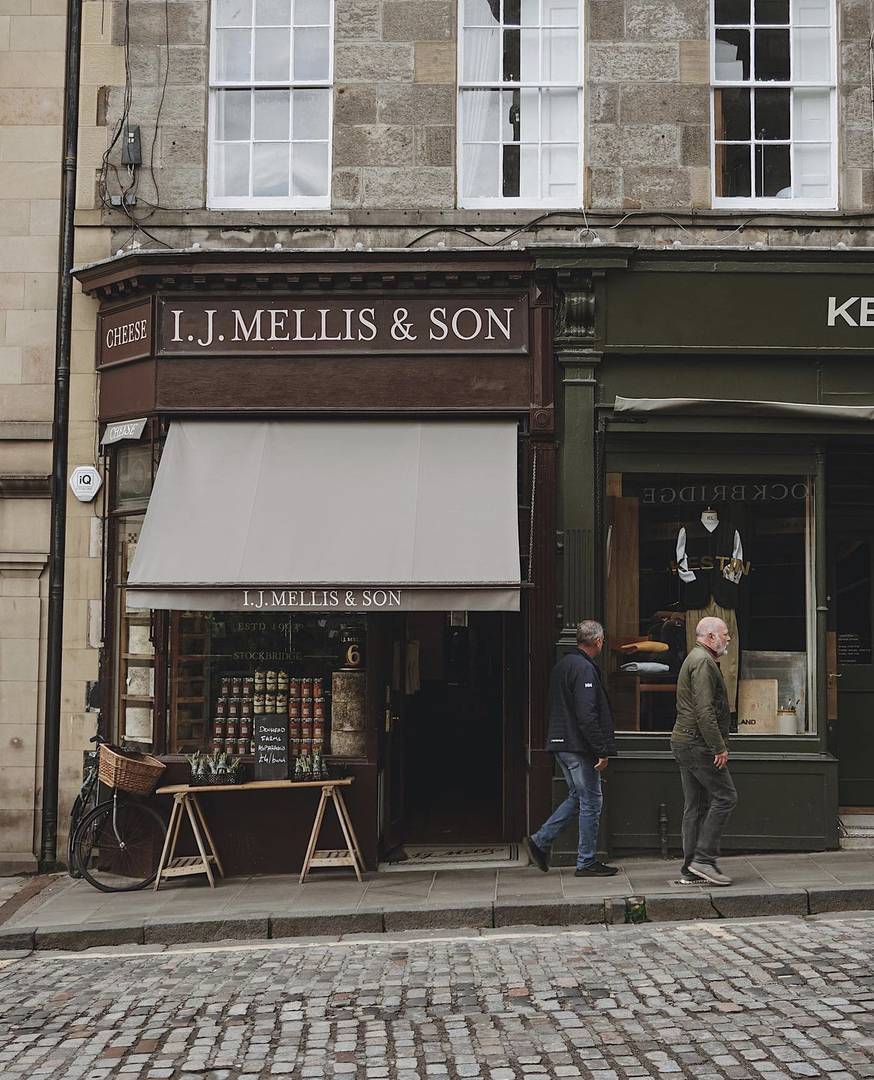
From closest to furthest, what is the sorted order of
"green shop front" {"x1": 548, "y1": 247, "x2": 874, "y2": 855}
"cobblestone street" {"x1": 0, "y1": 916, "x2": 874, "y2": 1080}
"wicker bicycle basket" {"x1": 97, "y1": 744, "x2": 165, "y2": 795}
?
"cobblestone street" {"x1": 0, "y1": 916, "x2": 874, "y2": 1080}
"wicker bicycle basket" {"x1": 97, "y1": 744, "x2": 165, "y2": 795}
"green shop front" {"x1": 548, "y1": 247, "x2": 874, "y2": 855}

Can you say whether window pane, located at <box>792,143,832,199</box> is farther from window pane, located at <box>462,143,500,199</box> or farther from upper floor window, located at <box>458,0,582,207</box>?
window pane, located at <box>462,143,500,199</box>

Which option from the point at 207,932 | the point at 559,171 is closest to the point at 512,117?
the point at 559,171

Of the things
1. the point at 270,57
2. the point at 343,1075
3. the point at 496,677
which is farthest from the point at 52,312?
the point at 343,1075

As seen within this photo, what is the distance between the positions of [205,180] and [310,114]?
1109 mm

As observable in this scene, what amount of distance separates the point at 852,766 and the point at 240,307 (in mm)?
6810

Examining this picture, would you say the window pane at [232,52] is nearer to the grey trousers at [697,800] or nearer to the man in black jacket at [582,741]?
the man in black jacket at [582,741]

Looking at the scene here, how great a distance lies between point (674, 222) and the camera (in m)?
9.95

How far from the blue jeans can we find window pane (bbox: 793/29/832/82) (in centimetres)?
621

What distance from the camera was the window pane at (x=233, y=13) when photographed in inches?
410

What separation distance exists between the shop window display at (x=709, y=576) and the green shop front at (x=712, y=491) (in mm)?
12

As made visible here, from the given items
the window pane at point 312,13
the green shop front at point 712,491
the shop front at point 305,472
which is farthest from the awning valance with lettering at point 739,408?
the window pane at point 312,13

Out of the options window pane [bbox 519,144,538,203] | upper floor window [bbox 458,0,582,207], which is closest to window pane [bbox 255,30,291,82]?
upper floor window [bbox 458,0,582,207]

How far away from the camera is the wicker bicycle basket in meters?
9.20

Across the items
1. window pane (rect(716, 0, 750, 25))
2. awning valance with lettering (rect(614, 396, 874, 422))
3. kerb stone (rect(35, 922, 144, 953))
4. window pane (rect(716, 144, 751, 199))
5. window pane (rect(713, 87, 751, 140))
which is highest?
window pane (rect(716, 0, 750, 25))
